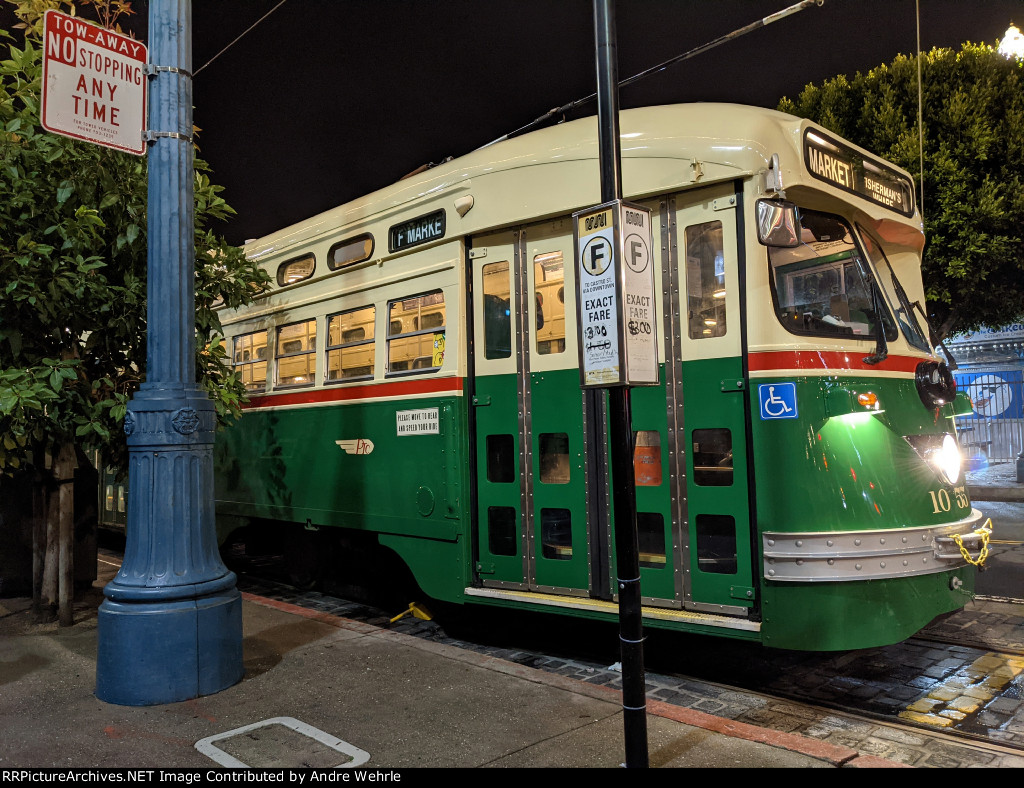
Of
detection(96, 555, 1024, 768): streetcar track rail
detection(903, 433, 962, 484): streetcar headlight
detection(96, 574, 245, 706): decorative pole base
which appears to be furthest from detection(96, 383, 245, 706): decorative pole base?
detection(903, 433, 962, 484): streetcar headlight

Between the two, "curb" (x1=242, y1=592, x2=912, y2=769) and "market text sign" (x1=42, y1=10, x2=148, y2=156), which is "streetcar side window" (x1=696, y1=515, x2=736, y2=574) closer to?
"curb" (x1=242, y1=592, x2=912, y2=769)

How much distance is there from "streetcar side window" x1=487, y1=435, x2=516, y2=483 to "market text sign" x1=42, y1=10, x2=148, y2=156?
3.07 m

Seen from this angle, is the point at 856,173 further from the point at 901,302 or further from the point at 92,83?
the point at 92,83

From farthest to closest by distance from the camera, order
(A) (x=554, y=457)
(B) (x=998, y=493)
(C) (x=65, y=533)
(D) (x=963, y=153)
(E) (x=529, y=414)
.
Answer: (B) (x=998, y=493)
(D) (x=963, y=153)
(C) (x=65, y=533)
(E) (x=529, y=414)
(A) (x=554, y=457)

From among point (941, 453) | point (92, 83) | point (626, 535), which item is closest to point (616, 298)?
point (626, 535)

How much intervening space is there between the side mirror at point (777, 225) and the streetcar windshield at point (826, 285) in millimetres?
296

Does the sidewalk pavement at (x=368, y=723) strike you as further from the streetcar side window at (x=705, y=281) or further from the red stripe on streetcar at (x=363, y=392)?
the streetcar side window at (x=705, y=281)

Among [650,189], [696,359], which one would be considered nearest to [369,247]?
[650,189]

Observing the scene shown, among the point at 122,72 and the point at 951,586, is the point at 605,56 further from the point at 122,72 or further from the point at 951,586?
the point at 951,586

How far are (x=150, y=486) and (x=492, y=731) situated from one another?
2.55 metres

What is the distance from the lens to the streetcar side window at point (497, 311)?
6.01 metres

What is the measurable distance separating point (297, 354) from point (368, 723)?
432cm

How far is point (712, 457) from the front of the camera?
198 inches

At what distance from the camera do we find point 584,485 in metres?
5.50
